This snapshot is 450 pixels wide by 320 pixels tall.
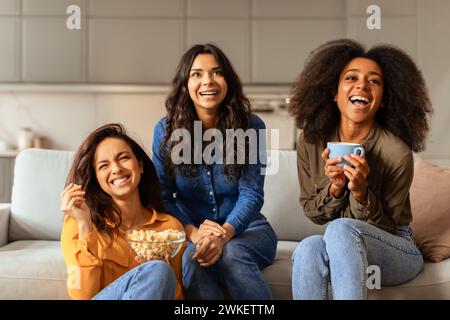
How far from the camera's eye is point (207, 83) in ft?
6.03

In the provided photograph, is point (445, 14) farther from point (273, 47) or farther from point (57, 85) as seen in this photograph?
point (57, 85)

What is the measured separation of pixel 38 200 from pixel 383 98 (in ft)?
4.22

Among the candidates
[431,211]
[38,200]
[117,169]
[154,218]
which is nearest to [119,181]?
[117,169]

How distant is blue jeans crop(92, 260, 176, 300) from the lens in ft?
4.69

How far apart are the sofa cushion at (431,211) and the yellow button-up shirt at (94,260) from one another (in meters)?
0.81

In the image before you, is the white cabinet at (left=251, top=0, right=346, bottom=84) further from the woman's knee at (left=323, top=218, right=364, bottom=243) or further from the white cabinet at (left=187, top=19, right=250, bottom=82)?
the woman's knee at (left=323, top=218, right=364, bottom=243)

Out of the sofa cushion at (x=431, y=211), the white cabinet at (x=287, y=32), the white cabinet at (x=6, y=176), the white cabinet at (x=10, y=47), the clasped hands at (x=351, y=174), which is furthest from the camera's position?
the white cabinet at (x=10, y=47)

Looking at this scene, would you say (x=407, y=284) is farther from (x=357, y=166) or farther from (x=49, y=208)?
(x=49, y=208)

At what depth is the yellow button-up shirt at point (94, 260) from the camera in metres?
1.50

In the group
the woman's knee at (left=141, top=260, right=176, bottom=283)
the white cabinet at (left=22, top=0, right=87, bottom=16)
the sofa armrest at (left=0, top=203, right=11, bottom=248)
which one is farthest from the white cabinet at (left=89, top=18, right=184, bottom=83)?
the woman's knee at (left=141, top=260, right=176, bottom=283)

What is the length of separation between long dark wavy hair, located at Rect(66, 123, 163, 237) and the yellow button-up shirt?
0.14 ft

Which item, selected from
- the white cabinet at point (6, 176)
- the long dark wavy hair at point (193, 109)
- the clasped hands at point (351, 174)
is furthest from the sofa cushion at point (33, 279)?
the white cabinet at point (6, 176)

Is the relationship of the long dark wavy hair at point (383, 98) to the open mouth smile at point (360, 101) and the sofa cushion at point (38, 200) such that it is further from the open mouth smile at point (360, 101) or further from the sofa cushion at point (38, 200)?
the sofa cushion at point (38, 200)
